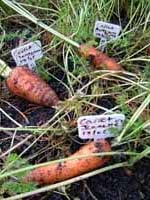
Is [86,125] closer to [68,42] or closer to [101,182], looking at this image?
[101,182]

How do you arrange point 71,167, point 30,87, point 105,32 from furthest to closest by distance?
point 105,32 → point 30,87 → point 71,167

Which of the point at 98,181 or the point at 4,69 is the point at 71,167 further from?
the point at 4,69

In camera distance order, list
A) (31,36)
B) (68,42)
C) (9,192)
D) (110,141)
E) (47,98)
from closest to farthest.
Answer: (9,192), (110,141), (47,98), (68,42), (31,36)

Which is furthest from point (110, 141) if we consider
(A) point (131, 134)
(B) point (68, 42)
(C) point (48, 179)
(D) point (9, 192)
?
(B) point (68, 42)

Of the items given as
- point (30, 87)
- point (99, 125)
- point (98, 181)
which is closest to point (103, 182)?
point (98, 181)

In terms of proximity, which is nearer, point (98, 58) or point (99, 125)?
point (99, 125)
